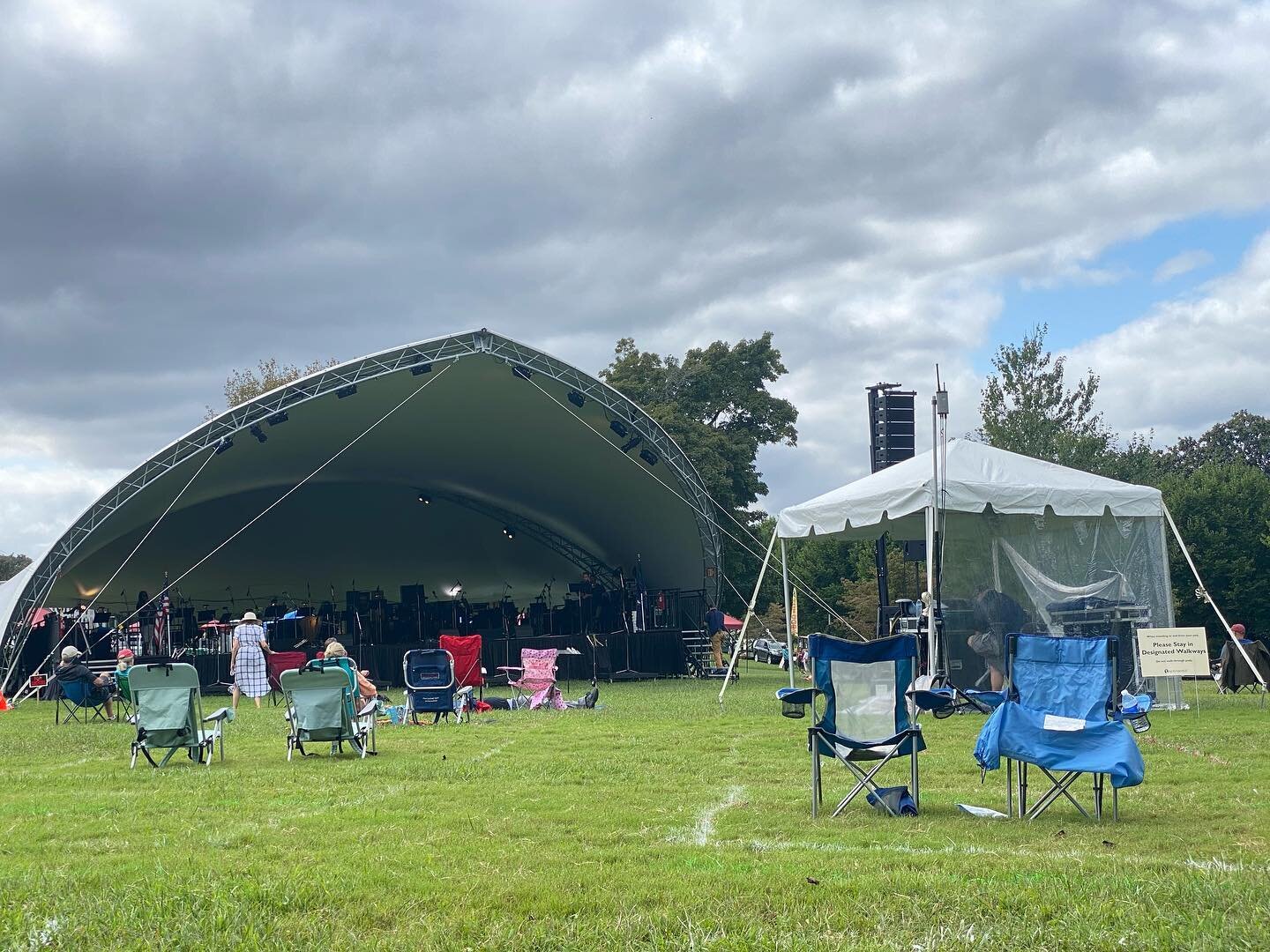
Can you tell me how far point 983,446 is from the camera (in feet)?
40.2

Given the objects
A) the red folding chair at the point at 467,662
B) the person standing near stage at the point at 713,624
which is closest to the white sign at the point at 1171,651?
the red folding chair at the point at 467,662

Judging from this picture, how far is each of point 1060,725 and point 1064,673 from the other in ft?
1.89

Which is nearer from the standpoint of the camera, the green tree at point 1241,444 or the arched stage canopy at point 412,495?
the arched stage canopy at point 412,495

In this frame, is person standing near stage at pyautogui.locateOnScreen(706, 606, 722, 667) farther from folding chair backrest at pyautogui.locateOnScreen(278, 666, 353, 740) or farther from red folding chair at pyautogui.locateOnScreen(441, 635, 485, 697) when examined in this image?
folding chair backrest at pyautogui.locateOnScreen(278, 666, 353, 740)

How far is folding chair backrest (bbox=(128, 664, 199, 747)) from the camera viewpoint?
24.9 feet

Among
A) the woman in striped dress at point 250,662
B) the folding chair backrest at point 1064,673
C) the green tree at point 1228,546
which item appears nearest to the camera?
the folding chair backrest at point 1064,673

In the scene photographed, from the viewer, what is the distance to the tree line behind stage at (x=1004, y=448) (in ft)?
84.8

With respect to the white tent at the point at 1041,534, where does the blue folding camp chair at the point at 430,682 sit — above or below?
below

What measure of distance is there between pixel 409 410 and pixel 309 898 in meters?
16.8

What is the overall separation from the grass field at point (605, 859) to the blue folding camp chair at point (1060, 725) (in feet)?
0.63

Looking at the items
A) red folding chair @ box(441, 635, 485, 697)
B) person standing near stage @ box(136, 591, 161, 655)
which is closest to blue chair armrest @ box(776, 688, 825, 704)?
red folding chair @ box(441, 635, 485, 697)

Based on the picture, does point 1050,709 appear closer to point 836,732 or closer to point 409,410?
point 836,732

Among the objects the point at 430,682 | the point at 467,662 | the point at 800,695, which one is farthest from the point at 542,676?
the point at 800,695

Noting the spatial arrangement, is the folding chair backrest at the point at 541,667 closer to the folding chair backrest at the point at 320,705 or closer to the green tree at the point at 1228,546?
the folding chair backrest at the point at 320,705
